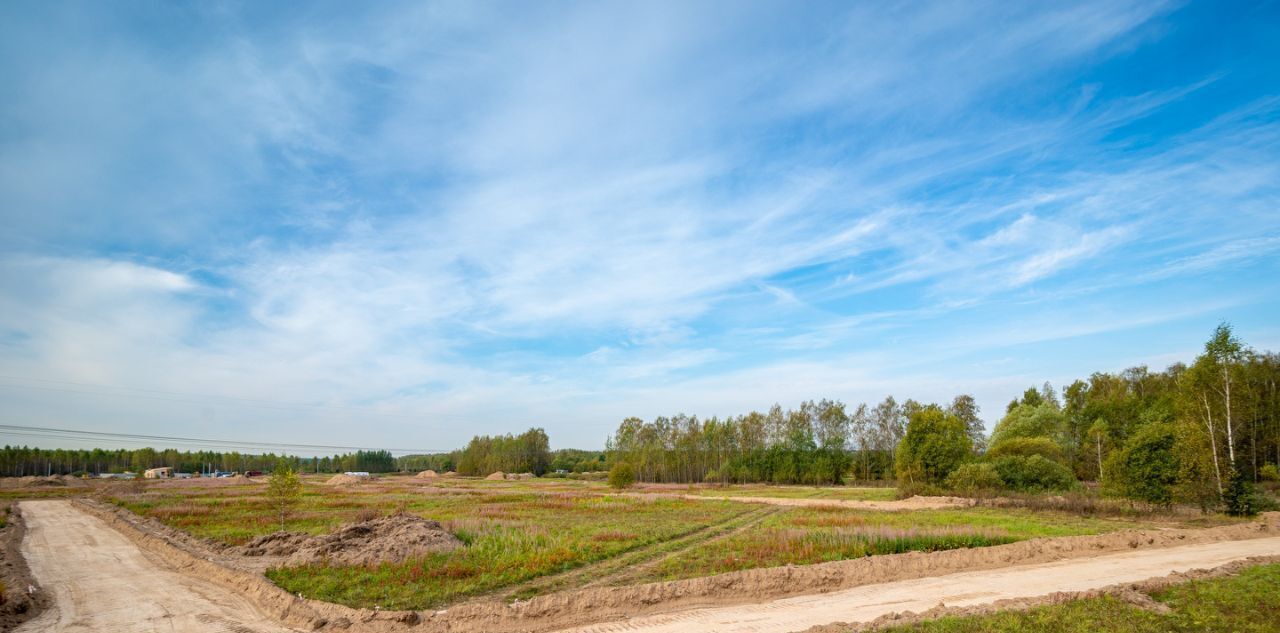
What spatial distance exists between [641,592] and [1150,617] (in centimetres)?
1099

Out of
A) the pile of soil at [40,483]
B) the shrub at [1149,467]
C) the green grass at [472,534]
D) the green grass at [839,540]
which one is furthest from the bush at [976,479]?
the pile of soil at [40,483]

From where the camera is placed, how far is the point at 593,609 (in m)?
13.7

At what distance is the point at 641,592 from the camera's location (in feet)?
47.7

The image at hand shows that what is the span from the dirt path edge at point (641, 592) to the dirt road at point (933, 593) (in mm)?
658

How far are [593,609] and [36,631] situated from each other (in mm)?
12003

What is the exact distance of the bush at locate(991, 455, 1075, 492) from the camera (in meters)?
50.5

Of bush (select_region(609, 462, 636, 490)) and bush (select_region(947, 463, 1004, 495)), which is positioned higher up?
bush (select_region(947, 463, 1004, 495))

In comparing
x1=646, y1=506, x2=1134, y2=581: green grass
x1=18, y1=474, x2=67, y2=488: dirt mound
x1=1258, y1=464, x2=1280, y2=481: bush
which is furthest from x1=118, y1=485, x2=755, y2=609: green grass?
x1=18, y1=474, x2=67, y2=488: dirt mound

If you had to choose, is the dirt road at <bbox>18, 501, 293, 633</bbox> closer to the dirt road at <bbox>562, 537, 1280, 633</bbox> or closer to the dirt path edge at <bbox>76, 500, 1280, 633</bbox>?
the dirt path edge at <bbox>76, 500, 1280, 633</bbox>

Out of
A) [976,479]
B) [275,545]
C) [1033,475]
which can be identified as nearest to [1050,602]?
[275,545]

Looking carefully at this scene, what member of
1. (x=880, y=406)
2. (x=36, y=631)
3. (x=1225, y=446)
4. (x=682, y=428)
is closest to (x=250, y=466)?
(x=682, y=428)

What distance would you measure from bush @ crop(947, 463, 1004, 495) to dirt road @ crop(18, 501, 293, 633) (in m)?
51.4

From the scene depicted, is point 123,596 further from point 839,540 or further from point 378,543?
point 839,540

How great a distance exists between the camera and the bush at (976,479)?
4894 centimetres
